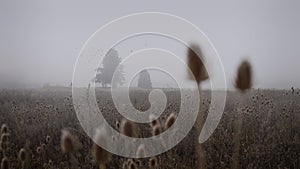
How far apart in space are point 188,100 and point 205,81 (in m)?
6.46

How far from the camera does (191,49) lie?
2721 millimetres

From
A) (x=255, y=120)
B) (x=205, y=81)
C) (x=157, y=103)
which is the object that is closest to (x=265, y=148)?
(x=255, y=120)

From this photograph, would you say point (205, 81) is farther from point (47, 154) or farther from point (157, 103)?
point (157, 103)

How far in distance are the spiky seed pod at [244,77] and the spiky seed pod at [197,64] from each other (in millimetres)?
338

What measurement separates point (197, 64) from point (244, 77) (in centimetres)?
46

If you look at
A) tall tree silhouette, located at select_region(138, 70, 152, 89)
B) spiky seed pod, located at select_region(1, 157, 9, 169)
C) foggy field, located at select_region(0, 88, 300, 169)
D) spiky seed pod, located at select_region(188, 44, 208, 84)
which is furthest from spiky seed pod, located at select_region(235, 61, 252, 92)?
tall tree silhouette, located at select_region(138, 70, 152, 89)

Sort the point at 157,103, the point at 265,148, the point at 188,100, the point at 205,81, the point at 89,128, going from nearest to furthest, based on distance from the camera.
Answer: the point at 205,81 < the point at 265,148 < the point at 89,128 < the point at 157,103 < the point at 188,100

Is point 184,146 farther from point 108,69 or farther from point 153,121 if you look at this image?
point 108,69

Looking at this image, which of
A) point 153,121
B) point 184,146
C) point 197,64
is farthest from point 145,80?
→ point 197,64

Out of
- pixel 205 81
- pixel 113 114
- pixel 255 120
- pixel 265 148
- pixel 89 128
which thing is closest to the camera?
pixel 205 81

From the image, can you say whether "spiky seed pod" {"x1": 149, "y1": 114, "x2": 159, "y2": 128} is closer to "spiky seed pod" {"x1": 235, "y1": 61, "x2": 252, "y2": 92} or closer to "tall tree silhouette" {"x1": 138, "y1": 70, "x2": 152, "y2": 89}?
"spiky seed pod" {"x1": 235, "y1": 61, "x2": 252, "y2": 92}

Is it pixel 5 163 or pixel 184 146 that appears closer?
pixel 5 163

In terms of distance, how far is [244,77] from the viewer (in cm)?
283

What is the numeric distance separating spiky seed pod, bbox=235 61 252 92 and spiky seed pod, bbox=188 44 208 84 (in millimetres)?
338
